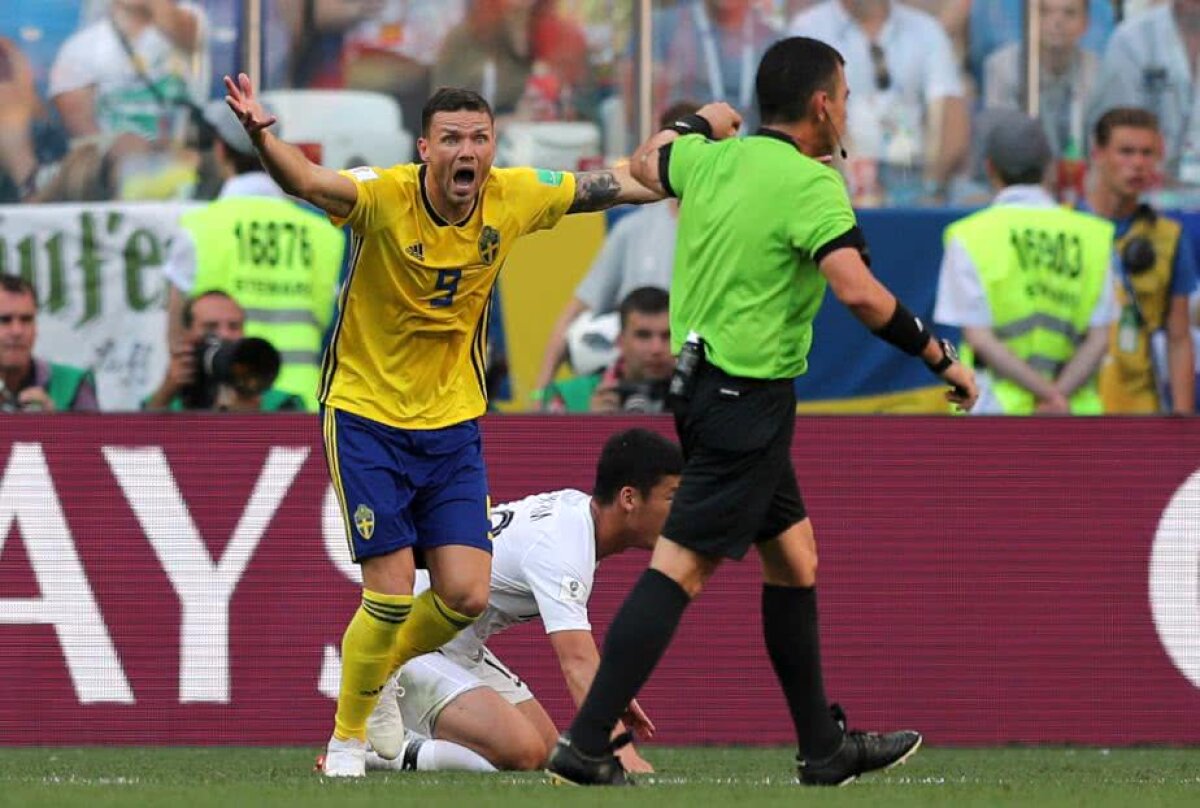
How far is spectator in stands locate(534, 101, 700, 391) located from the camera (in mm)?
11906

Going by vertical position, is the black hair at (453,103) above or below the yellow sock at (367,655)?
above

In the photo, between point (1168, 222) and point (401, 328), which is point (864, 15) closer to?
point (1168, 222)

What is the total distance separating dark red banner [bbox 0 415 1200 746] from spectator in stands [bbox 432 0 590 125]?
2.93m

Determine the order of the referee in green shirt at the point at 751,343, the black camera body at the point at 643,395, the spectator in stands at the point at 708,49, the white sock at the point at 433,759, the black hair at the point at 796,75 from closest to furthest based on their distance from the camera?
the referee in green shirt at the point at 751,343
the black hair at the point at 796,75
the white sock at the point at 433,759
the black camera body at the point at 643,395
the spectator in stands at the point at 708,49

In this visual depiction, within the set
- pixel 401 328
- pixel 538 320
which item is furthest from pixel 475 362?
pixel 538 320

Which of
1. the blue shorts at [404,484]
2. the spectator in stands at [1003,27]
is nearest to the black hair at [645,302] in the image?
the spectator in stands at [1003,27]

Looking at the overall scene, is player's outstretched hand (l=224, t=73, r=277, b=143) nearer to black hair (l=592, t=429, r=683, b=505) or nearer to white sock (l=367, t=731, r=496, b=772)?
black hair (l=592, t=429, r=683, b=505)

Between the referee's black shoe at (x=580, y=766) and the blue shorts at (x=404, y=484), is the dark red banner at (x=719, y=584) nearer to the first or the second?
the blue shorts at (x=404, y=484)

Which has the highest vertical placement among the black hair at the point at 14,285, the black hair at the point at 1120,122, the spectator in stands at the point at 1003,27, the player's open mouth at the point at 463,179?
the spectator in stands at the point at 1003,27

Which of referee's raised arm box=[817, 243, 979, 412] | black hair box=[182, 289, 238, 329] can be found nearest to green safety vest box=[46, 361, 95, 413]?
black hair box=[182, 289, 238, 329]

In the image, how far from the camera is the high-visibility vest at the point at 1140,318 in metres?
11.8

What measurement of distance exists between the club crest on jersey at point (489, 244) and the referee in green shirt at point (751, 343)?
3.34 feet

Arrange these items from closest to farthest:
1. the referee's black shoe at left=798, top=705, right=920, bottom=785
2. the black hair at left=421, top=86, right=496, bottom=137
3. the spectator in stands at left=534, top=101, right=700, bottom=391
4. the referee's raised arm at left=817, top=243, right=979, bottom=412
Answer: the referee's raised arm at left=817, top=243, right=979, bottom=412 < the referee's black shoe at left=798, top=705, right=920, bottom=785 < the black hair at left=421, top=86, right=496, bottom=137 < the spectator in stands at left=534, top=101, right=700, bottom=391

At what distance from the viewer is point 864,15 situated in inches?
500
